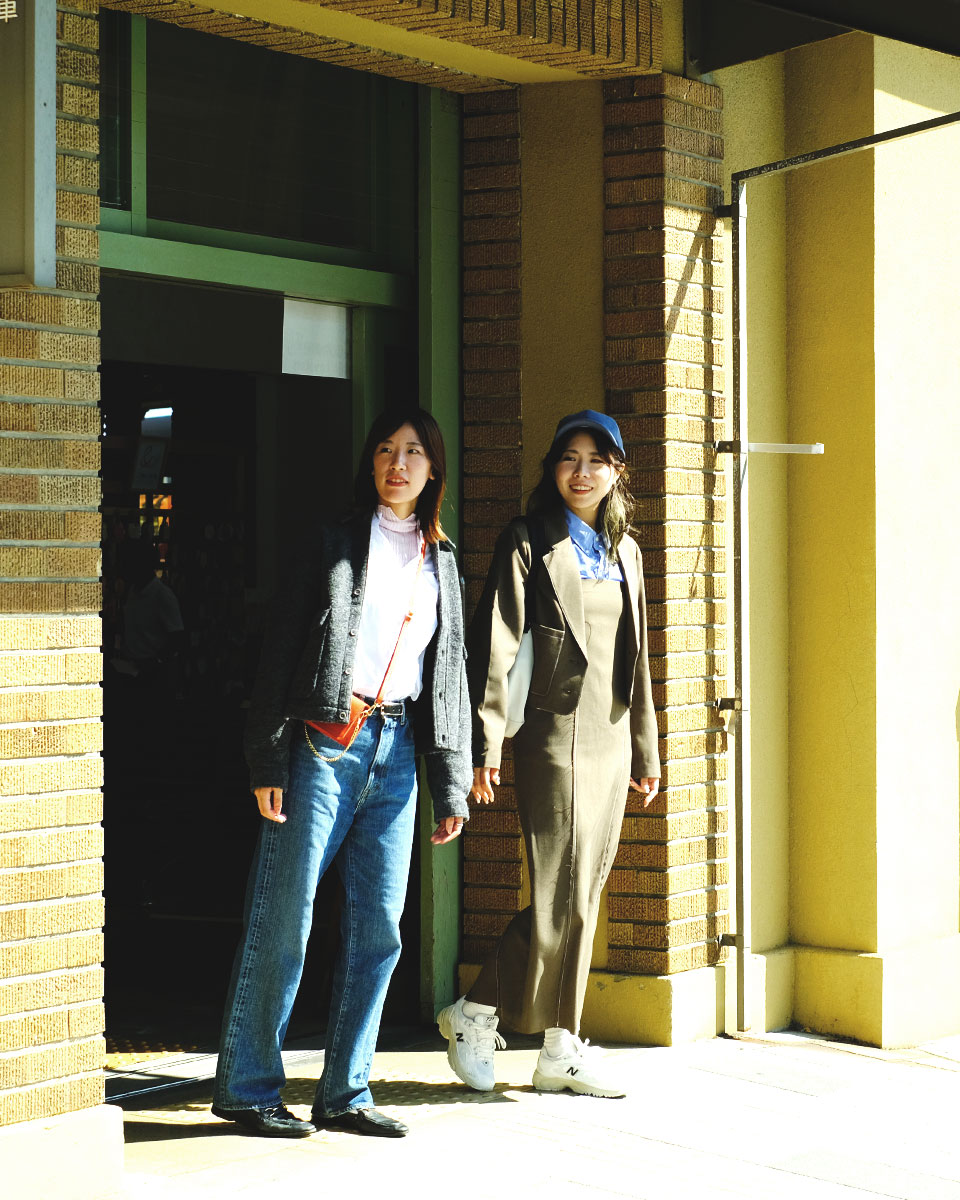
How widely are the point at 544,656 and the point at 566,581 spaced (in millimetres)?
228

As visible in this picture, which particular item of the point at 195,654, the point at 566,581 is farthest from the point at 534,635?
the point at 195,654

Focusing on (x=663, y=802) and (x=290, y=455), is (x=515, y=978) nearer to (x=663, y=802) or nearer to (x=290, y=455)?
(x=663, y=802)

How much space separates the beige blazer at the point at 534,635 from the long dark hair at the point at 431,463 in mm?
285

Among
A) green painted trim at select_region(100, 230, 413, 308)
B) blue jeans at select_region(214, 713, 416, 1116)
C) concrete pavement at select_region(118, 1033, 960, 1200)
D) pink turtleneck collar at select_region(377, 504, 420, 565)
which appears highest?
green painted trim at select_region(100, 230, 413, 308)

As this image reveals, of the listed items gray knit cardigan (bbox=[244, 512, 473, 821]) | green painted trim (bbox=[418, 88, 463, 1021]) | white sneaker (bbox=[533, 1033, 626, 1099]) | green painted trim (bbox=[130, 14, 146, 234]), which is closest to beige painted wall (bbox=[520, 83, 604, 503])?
green painted trim (bbox=[418, 88, 463, 1021])

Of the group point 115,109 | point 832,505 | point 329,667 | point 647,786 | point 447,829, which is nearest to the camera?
point 329,667

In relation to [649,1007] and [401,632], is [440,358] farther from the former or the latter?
[649,1007]

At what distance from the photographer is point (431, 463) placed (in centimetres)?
453

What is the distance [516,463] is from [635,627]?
2.82 feet

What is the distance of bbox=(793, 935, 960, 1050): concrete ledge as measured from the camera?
573 centimetres

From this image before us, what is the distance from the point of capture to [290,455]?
6.15 m

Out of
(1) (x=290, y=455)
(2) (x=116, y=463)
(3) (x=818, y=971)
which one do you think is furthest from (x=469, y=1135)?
(2) (x=116, y=463)

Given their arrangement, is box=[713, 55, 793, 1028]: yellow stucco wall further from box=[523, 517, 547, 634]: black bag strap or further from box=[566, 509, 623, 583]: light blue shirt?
box=[523, 517, 547, 634]: black bag strap

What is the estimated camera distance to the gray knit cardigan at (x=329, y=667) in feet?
14.0
